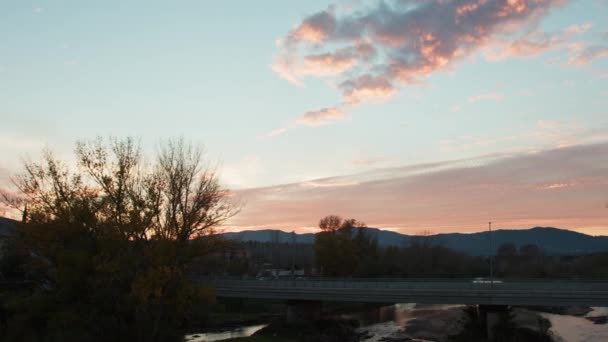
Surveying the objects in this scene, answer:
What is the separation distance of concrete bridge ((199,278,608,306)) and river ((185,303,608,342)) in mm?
4365

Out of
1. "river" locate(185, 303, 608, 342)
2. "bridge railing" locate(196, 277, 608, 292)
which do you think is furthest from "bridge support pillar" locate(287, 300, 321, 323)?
"river" locate(185, 303, 608, 342)

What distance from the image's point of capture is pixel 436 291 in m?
51.0

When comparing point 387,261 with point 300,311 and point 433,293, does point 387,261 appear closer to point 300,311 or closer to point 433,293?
point 300,311

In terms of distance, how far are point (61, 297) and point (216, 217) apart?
11852 mm

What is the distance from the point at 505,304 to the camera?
48.2 metres

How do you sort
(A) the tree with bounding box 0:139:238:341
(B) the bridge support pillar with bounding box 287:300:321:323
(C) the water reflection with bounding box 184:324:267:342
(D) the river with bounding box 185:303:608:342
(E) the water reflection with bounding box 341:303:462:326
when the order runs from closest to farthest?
(A) the tree with bounding box 0:139:238:341 < (C) the water reflection with bounding box 184:324:267:342 < (D) the river with bounding box 185:303:608:342 < (B) the bridge support pillar with bounding box 287:300:321:323 < (E) the water reflection with bounding box 341:303:462:326

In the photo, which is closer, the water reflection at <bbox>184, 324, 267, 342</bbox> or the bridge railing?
the bridge railing

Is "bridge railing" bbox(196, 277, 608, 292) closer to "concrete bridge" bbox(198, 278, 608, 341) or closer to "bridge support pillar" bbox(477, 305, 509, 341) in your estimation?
"concrete bridge" bbox(198, 278, 608, 341)

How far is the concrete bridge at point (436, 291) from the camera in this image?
45656 mm

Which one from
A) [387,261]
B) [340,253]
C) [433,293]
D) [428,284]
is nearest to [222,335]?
[428,284]

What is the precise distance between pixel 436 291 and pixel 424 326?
12.1 m

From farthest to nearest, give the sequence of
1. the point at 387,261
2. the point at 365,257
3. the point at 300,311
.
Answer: the point at 387,261, the point at 365,257, the point at 300,311

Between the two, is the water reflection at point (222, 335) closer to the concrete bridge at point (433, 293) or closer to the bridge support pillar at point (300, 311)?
the concrete bridge at point (433, 293)

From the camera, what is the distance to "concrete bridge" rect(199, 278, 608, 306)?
45656mm
